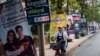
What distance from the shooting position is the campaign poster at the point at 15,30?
21.9ft

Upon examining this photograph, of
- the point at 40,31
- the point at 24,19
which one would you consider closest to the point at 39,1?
the point at 40,31

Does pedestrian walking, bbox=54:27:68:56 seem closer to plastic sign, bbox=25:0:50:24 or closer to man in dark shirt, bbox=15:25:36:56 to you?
plastic sign, bbox=25:0:50:24

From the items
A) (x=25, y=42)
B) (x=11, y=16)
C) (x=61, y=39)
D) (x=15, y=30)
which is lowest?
(x=61, y=39)

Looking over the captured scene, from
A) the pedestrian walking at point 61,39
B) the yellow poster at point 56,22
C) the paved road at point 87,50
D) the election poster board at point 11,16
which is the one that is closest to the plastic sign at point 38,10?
the election poster board at point 11,16

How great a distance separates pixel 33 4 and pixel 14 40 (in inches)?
130

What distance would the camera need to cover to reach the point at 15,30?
6.75m

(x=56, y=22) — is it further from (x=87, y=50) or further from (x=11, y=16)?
(x=11, y=16)

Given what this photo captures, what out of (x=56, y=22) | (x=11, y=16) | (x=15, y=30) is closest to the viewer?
(x=11, y=16)

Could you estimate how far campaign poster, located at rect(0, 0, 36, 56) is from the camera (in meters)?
6.66

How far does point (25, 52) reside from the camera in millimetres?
6730

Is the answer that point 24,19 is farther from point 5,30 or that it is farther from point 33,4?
point 33,4

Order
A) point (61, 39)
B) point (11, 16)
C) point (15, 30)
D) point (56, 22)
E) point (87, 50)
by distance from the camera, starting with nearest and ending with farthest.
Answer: point (11, 16), point (15, 30), point (61, 39), point (56, 22), point (87, 50)

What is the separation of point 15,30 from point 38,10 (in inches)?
131

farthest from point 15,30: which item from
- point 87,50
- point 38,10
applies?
point 87,50
